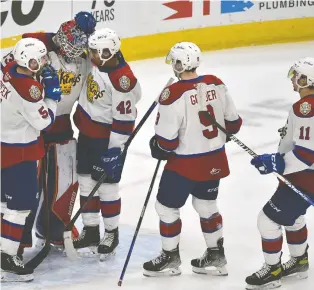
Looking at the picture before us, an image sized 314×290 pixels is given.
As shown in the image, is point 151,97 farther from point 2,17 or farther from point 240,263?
point 240,263

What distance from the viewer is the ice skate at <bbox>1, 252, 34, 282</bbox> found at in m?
4.45

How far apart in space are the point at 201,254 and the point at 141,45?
452cm

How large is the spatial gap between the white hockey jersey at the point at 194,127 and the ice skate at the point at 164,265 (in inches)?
16.8

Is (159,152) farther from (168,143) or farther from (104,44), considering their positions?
(104,44)

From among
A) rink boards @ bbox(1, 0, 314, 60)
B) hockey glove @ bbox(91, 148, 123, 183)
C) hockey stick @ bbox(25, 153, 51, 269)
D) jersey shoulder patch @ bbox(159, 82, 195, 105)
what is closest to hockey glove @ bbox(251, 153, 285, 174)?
jersey shoulder patch @ bbox(159, 82, 195, 105)

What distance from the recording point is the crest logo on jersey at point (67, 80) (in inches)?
180

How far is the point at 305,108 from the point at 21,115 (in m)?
1.24

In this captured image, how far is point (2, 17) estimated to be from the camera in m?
7.82

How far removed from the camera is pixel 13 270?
4.46m

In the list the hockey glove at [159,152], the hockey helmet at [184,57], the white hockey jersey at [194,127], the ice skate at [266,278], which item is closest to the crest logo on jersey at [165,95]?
the white hockey jersey at [194,127]

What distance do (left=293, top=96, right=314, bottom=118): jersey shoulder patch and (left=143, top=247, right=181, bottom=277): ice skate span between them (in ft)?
3.02

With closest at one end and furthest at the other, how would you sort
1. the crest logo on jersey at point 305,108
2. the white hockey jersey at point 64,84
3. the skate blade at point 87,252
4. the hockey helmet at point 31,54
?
the crest logo on jersey at point 305,108 < the hockey helmet at point 31,54 < the white hockey jersey at point 64,84 < the skate blade at point 87,252

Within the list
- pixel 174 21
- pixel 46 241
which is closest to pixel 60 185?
pixel 46 241

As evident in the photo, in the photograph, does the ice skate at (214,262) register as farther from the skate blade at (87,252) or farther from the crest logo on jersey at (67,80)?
the crest logo on jersey at (67,80)
